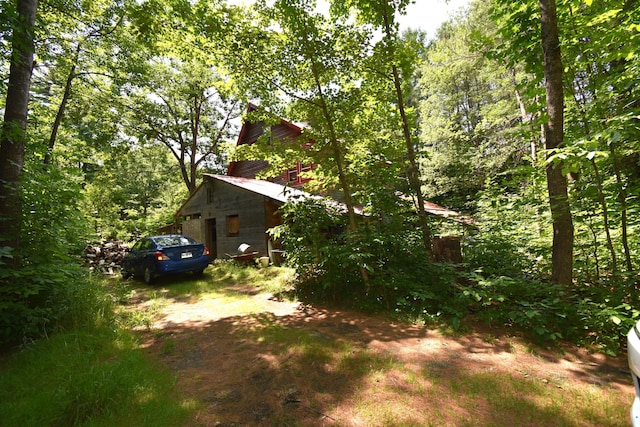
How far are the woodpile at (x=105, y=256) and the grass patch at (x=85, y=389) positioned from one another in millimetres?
10211

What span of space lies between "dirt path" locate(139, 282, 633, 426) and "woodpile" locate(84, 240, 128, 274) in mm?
10194

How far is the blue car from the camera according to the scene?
8.40 metres

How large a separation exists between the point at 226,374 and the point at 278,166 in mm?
5004

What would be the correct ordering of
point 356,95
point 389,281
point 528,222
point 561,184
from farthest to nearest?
point 528,222 < point 356,95 < point 389,281 < point 561,184

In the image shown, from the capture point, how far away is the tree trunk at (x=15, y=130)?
13.0 ft

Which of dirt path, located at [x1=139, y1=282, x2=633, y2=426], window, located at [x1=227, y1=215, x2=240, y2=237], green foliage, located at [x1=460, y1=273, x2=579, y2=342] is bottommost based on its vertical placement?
dirt path, located at [x1=139, y1=282, x2=633, y2=426]

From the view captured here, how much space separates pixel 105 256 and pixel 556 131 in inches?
702

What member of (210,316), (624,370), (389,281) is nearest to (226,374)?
(210,316)

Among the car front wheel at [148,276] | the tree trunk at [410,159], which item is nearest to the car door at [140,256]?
the car front wheel at [148,276]

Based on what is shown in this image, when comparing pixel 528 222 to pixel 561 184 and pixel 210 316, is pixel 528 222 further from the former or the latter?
pixel 210 316

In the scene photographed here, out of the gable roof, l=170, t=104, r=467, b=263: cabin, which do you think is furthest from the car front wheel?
the gable roof

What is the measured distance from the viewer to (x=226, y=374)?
10.6ft

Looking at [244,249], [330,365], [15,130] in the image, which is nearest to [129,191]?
[244,249]

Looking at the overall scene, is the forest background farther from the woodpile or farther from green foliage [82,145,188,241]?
green foliage [82,145,188,241]
